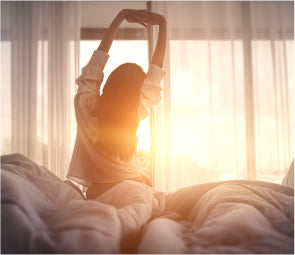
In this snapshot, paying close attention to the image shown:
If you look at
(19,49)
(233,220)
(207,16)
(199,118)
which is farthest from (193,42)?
(233,220)

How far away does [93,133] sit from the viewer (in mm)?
1066

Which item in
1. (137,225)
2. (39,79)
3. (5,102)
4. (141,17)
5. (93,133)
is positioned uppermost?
(141,17)

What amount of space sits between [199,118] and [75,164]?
6.03 ft

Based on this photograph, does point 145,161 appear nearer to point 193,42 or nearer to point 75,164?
point 75,164

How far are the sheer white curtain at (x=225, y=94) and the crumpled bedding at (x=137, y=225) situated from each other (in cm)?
198

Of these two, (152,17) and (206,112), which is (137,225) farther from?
(206,112)

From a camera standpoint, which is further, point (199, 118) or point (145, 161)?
point (199, 118)

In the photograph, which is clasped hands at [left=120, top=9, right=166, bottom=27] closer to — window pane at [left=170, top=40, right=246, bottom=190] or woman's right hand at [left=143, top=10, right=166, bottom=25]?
woman's right hand at [left=143, top=10, right=166, bottom=25]

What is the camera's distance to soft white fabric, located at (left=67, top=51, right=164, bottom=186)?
42.1 inches

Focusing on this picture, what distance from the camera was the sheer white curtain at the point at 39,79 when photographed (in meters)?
2.61

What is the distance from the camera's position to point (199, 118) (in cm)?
272

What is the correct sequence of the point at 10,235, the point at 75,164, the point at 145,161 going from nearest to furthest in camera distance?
the point at 10,235, the point at 75,164, the point at 145,161

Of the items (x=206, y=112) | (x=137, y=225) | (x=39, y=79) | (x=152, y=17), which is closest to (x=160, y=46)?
(x=152, y=17)

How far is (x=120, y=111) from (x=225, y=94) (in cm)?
193
